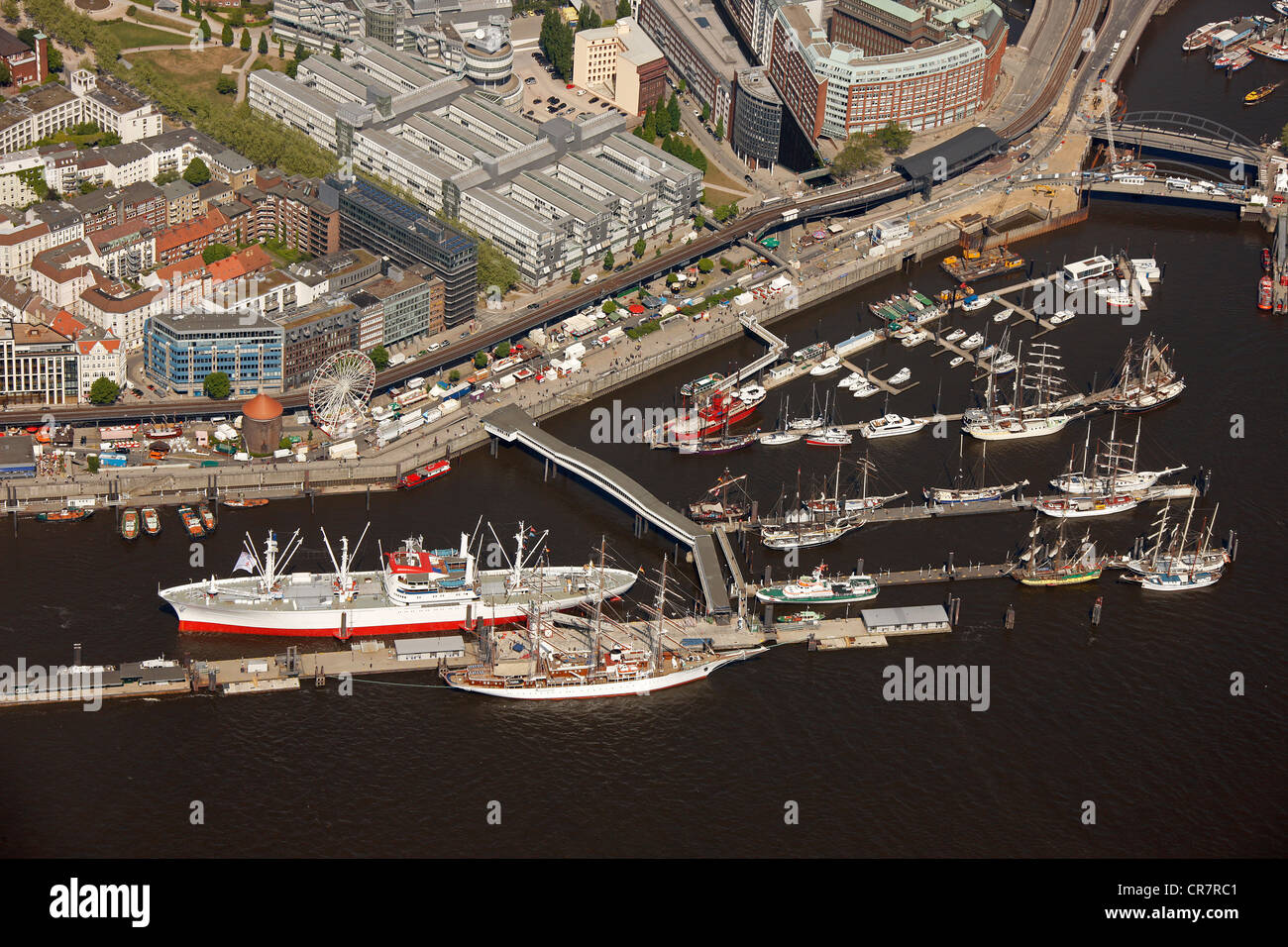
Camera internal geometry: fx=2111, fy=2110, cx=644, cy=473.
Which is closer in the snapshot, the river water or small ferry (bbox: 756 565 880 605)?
the river water

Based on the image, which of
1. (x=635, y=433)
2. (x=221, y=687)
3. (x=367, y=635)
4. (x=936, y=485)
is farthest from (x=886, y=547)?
(x=221, y=687)

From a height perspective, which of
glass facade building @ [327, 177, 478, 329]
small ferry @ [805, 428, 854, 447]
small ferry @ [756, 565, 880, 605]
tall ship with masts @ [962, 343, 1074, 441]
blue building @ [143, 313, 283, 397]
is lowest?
small ferry @ [756, 565, 880, 605]

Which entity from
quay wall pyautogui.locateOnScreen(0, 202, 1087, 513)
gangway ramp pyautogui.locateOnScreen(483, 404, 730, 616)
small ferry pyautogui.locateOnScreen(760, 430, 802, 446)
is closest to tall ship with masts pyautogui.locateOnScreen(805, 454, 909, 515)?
small ferry pyautogui.locateOnScreen(760, 430, 802, 446)

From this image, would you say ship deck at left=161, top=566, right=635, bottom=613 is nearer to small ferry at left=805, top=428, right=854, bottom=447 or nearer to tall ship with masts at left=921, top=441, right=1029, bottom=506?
small ferry at left=805, top=428, right=854, bottom=447

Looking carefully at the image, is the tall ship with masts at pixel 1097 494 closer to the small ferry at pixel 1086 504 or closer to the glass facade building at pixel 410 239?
the small ferry at pixel 1086 504
